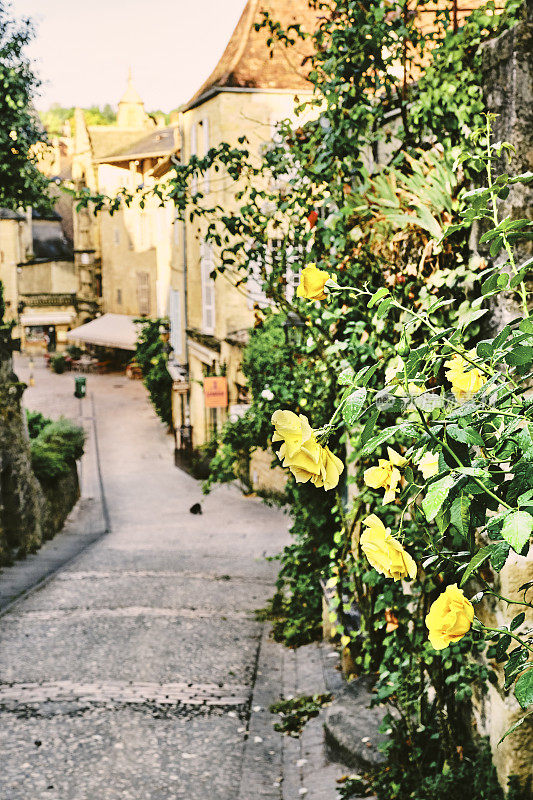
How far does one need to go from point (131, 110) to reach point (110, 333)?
16803 mm

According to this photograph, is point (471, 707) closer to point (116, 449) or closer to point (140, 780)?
point (140, 780)

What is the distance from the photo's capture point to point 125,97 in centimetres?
4938

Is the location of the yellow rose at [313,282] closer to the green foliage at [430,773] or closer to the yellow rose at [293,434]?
the yellow rose at [293,434]

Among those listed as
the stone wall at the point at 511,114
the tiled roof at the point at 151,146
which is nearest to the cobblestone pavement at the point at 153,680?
the stone wall at the point at 511,114

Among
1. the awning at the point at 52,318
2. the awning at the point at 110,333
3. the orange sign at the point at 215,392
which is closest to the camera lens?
the orange sign at the point at 215,392

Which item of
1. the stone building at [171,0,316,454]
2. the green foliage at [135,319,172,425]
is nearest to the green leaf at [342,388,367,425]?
the stone building at [171,0,316,454]

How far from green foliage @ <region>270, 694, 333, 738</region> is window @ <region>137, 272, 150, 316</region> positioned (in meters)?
35.8

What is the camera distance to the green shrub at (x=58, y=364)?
4194cm

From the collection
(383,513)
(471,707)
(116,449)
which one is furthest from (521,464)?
(116,449)

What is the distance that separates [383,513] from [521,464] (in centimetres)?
394

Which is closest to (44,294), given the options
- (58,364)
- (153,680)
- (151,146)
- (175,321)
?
(58,364)

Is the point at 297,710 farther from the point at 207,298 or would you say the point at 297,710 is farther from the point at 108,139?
the point at 108,139

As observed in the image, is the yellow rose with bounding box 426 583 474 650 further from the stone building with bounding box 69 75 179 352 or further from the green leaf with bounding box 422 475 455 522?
the stone building with bounding box 69 75 179 352

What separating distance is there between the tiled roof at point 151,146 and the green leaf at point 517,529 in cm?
3280
